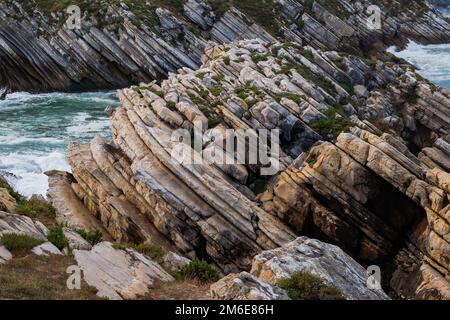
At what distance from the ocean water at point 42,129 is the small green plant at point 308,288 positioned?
2338 cm

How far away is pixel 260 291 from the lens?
14.8 meters

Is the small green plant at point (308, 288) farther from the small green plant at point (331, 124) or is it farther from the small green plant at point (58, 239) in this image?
the small green plant at point (331, 124)

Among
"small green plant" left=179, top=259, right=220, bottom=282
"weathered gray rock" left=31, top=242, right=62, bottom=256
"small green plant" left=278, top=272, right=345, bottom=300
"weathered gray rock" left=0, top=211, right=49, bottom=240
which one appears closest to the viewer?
"small green plant" left=278, top=272, right=345, bottom=300

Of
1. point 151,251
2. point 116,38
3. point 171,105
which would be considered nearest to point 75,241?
point 151,251

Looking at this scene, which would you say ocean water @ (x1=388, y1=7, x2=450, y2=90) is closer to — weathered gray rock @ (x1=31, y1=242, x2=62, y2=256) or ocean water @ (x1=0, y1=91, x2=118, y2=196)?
ocean water @ (x1=0, y1=91, x2=118, y2=196)

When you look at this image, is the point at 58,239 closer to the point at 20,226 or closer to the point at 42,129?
the point at 20,226

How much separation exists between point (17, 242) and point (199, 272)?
6.75 metres

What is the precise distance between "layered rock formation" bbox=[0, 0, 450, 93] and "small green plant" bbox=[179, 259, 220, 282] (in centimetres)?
4651

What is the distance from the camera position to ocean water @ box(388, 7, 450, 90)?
62894mm

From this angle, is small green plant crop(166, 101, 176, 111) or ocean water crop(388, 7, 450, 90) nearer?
small green plant crop(166, 101, 176, 111)

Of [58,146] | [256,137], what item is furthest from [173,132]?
[58,146]

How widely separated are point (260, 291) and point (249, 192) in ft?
47.8

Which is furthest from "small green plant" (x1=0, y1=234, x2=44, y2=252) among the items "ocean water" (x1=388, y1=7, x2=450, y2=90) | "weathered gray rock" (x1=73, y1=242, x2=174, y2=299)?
"ocean water" (x1=388, y1=7, x2=450, y2=90)

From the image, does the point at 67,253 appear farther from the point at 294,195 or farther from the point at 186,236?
the point at 294,195
